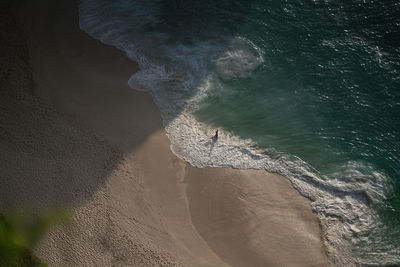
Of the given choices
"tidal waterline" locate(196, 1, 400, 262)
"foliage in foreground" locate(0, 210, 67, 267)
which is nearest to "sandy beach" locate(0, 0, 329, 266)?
"foliage in foreground" locate(0, 210, 67, 267)

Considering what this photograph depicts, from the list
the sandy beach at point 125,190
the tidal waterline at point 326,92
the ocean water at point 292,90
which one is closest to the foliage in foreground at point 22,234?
the sandy beach at point 125,190

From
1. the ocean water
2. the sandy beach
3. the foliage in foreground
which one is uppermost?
the ocean water

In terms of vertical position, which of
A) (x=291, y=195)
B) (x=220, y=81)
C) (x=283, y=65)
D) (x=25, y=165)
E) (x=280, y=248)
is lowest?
(x=25, y=165)

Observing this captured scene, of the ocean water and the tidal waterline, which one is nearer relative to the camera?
the ocean water

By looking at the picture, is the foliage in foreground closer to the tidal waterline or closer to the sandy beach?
the sandy beach

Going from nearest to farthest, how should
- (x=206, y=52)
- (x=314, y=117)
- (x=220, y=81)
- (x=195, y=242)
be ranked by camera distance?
1. (x=195, y=242)
2. (x=314, y=117)
3. (x=220, y=81)
4. (x=206, y=52)

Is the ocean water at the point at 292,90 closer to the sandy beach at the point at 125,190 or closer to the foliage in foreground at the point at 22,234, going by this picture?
the sandy beach at the point at 125,190

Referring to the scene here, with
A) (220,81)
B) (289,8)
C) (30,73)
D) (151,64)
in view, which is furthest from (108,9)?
(289,8)

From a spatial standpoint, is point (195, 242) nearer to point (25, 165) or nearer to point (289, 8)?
point (25, 165)
